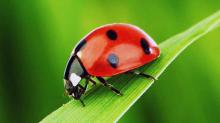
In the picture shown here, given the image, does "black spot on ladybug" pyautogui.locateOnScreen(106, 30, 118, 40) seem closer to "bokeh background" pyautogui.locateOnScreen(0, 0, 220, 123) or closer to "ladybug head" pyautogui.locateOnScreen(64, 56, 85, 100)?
"ladybug head" pyautogui.locateOnScreen(64, 56, 85, 100)

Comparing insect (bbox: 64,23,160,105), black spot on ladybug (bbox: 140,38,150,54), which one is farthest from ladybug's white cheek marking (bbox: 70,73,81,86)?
black spot on ladybug (bbox: 140,38,150,54)

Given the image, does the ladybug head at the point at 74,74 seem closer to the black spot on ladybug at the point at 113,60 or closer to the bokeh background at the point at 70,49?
the black spot on ladybug at the point at 113,60

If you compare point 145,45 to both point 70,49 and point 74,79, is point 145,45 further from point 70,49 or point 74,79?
point 70,49

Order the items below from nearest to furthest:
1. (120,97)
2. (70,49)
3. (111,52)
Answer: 1. (120,97)
2. (111,52)
3. (70,49)

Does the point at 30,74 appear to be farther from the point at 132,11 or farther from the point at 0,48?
the point at 132,11

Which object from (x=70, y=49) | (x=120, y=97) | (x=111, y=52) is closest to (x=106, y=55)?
(x=111, y=52)

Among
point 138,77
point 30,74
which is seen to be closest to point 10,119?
point 30,74

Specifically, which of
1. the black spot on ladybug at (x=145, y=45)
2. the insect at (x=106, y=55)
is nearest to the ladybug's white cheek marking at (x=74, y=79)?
the insect at (x=106, y=55)
